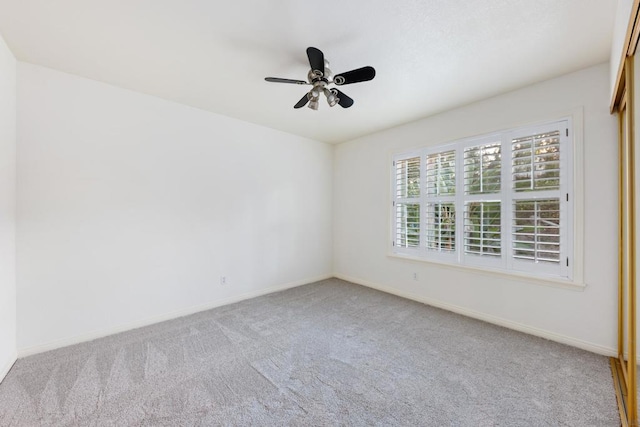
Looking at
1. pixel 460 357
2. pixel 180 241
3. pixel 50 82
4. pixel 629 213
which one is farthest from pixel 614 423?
pixel 50 82

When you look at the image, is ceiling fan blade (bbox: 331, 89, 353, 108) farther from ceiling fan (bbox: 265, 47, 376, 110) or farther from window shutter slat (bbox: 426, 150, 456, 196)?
window shutter slat (bbox: 426, 150, 456, 196)

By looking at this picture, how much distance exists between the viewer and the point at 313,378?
82.0 inches

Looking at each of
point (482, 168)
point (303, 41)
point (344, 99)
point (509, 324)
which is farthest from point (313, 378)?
point (482, 168)

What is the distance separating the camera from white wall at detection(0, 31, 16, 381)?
6.96 feet

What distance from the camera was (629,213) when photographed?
5.69 ft

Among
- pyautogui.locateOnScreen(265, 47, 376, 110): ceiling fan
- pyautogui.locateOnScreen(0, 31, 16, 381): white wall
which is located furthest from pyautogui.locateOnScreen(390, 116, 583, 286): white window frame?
pyautogui.locateOnScreen(0, 31, 16, 381): white wall

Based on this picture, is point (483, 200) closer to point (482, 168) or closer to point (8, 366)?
point (482, 168)

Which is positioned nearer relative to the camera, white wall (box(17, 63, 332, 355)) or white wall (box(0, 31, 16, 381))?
white wall (box(0, 31, 16, 381))

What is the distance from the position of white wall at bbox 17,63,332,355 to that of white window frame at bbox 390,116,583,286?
7.59ft

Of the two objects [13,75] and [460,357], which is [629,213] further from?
[13,75]

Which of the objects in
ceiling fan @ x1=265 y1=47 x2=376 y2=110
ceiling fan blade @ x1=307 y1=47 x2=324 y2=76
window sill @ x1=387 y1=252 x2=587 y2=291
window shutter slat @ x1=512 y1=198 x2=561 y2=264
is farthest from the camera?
window shutter slat @ x1=512 y1=198 x2=561 y2=264

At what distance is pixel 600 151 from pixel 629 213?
103cm

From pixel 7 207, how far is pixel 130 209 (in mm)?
898

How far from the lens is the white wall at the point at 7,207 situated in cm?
212
